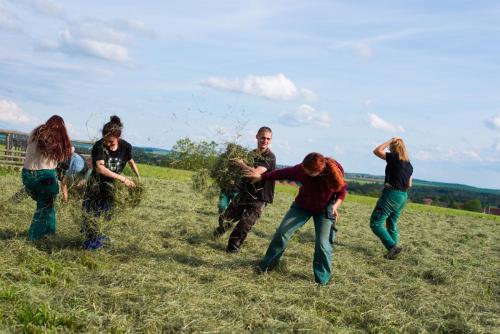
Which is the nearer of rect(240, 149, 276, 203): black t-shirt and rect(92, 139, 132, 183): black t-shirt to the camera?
rect(92, 139, 132, 183): black t-shirt

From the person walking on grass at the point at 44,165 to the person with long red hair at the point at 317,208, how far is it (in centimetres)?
266

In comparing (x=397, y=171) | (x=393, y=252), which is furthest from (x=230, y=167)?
(x=393, y=252)

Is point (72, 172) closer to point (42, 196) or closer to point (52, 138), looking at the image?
point (42, 196)

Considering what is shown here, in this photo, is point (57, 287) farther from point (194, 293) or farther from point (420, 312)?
point (420, 312)

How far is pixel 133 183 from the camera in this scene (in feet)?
23.0

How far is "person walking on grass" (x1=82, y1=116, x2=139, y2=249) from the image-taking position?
6770 mm

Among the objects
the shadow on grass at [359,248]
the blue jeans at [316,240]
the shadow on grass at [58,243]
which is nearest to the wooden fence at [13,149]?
the shadow on grass at [359,248]

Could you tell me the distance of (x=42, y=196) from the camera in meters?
6.96

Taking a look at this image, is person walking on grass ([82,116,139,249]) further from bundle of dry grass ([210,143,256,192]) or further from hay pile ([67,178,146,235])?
bundle of dry grass ([210,143,256,192])

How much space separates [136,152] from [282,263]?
3.28 metres

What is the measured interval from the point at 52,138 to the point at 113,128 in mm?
777

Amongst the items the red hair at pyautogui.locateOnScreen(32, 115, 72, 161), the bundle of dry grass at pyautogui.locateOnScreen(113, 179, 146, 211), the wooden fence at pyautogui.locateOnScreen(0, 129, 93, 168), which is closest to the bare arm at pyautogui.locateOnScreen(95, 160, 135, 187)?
the bundle of dry grass at pyautogui.locateOnScreen(113, 179, 146, 211)

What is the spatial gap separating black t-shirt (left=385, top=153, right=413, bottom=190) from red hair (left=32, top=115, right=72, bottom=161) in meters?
4.89

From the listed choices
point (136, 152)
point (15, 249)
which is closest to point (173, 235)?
point (136, 152)
